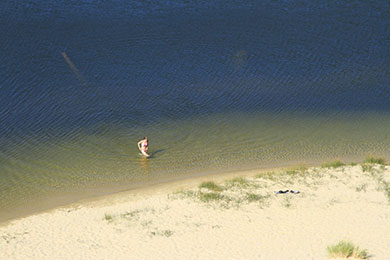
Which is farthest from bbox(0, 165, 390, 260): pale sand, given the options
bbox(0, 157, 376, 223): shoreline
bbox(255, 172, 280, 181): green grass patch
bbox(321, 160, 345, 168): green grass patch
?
bbox(321, 160, 345, 168): green grass patch

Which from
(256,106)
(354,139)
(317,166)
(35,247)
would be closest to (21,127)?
(35,247)

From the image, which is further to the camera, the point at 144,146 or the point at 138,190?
the point at 144,146

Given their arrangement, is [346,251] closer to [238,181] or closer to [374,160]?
[238,181]

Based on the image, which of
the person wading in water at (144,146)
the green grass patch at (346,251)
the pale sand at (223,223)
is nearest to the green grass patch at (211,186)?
the pale sand at (223,223)

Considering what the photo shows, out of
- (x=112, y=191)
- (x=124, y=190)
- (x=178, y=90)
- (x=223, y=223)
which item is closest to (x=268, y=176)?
(x=223, y=223)

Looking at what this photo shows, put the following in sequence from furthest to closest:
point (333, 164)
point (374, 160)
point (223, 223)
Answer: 1. point (374, 160)
2. point (333, 164)
3. point (223, 223)

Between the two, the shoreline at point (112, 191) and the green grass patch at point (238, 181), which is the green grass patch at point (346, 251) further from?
the shoreline at point (112, 191)

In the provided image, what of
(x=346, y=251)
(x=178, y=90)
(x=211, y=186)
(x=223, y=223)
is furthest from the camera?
(x=178, y=90)
